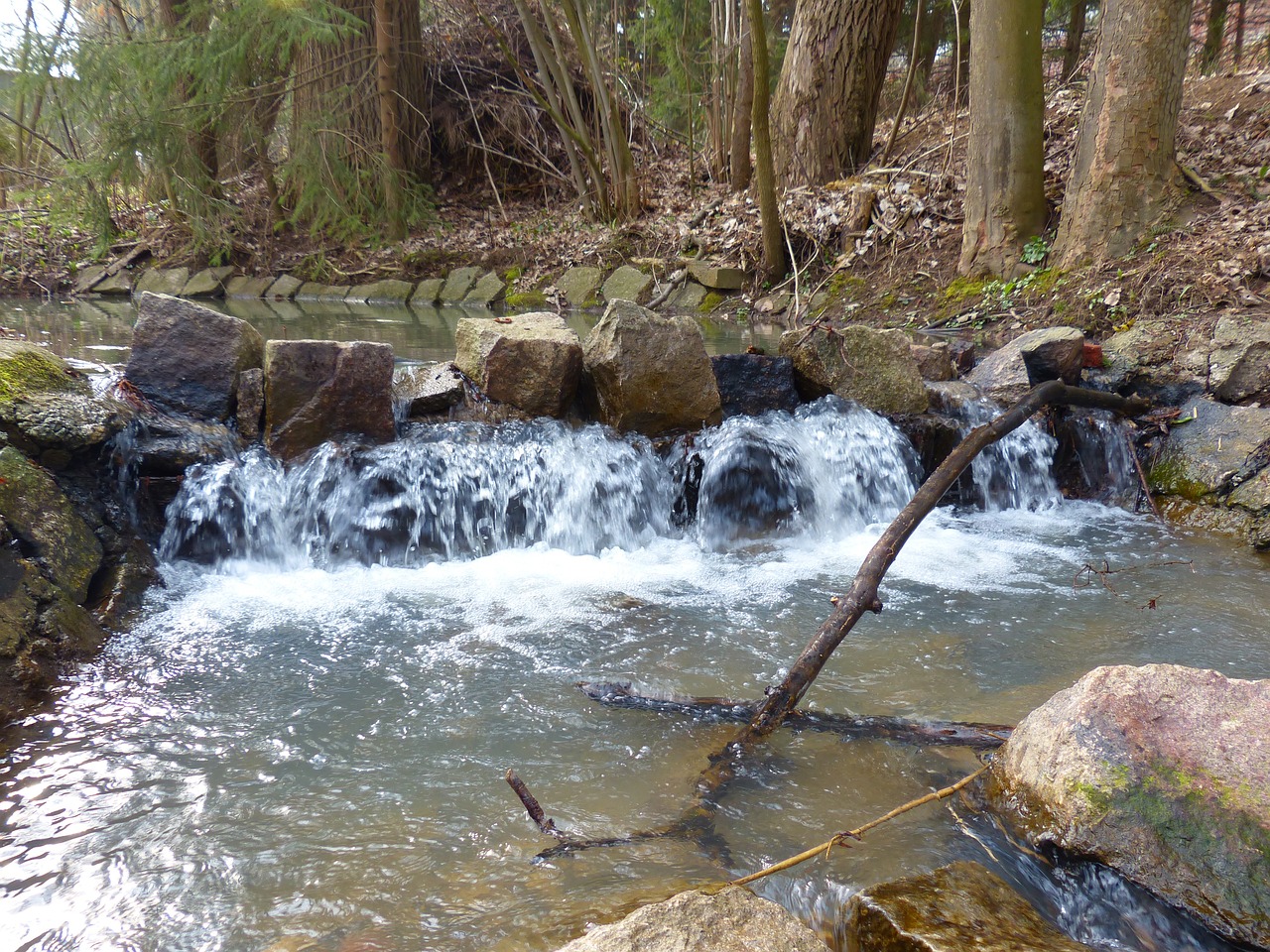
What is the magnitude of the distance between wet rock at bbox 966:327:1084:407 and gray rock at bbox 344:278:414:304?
10.1m

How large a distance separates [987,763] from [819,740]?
486 mm

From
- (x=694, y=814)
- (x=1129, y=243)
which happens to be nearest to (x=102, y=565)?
(x=694, y=814)

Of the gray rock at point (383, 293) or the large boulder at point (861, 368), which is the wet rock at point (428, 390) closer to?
the large boulder at point (861, 368)

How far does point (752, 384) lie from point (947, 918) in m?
4.24

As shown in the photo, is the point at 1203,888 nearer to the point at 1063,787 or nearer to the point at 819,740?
the point at 1063,787

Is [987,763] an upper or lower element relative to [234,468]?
lower

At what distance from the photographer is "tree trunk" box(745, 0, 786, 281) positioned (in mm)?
8195

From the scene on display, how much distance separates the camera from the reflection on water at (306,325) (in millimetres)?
7359

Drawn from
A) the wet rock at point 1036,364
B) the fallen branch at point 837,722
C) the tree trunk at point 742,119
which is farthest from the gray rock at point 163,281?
the fallen branch at point 837,722

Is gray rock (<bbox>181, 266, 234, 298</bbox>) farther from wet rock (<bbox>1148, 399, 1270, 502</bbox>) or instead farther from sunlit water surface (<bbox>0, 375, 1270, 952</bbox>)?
wet rock (<bbox>1148, 399, 1270, 502</bbox>)

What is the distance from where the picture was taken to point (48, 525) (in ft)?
11.5

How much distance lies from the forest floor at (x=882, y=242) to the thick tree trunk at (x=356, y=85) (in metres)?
1.60

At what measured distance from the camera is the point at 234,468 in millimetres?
4504

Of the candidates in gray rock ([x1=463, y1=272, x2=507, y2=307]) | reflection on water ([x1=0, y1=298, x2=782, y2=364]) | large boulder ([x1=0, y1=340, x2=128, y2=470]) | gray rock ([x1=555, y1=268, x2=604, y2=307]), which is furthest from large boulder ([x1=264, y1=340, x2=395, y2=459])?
gray rock ([x1=463, y1=272, x2=507, y2=307])
